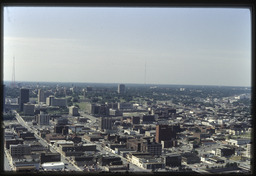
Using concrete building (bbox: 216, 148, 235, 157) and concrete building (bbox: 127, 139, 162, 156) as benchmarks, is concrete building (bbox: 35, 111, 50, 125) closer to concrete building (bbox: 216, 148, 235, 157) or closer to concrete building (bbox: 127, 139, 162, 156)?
concrete building (bbox: 127, 139, 162, 156)

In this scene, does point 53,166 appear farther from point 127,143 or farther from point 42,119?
point 42,119

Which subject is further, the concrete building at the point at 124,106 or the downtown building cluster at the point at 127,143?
the concrete building at the point at 124,106

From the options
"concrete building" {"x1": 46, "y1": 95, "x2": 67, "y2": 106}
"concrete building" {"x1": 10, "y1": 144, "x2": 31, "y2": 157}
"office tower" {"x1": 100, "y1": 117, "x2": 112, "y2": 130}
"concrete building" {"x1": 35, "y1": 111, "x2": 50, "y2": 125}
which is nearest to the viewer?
"concrete building" {"x1": 10, "y1": 144, "x2": 31, "y2": 157}

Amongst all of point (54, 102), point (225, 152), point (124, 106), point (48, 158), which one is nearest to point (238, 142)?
point (225, 152)

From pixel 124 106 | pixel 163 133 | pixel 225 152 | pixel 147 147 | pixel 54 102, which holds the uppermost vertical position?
pixel 54 102

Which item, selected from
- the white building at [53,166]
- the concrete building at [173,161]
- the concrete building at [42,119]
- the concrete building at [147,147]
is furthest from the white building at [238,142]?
the concrete building at [42,119]

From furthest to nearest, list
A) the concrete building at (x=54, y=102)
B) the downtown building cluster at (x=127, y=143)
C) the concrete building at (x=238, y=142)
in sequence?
1. the concrete building at (x=54, y=102)
2. the concrete building at (x=238, y=142)
3. the downtown building cluster at (x=127, y=143)

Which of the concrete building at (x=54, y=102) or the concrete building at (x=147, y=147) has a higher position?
the concrete building at (x=54, y=102)

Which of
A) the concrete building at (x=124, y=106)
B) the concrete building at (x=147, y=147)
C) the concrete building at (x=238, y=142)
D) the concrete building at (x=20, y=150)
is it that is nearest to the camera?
the concrete building at (x=20, y=150)

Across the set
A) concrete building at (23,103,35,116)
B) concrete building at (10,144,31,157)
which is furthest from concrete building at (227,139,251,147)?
concrete building at (23,103,35,116)

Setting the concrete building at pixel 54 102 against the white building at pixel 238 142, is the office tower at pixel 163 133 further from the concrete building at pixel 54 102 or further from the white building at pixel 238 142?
the concrete building at pixel 54 102

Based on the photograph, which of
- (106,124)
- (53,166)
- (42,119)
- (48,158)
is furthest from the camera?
(42,119)
